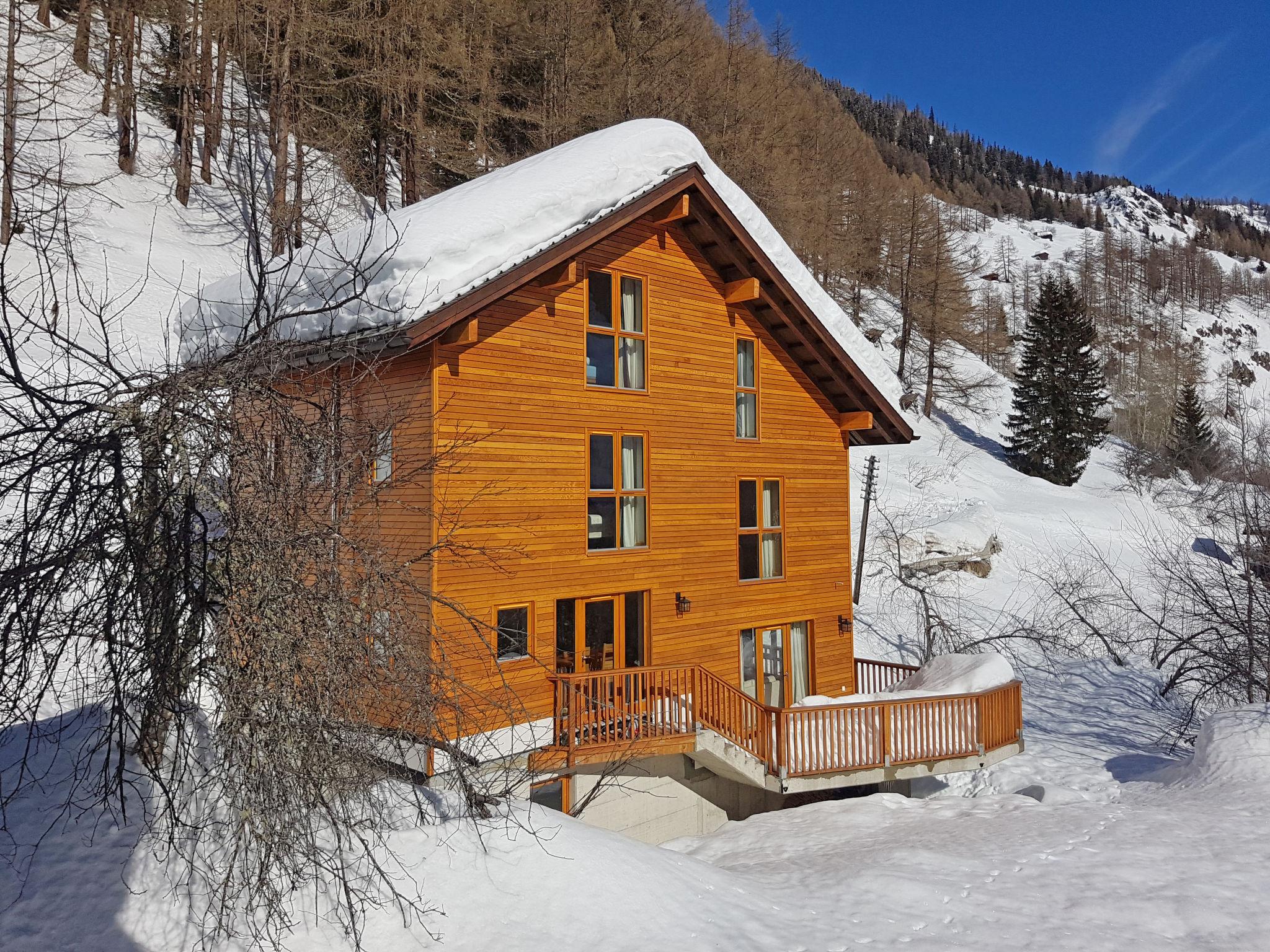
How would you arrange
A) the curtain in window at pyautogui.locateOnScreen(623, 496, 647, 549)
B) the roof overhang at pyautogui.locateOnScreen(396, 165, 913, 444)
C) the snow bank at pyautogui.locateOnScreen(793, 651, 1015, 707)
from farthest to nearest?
the snow bank at pyautogui.locateOnScreen(793, 651, 1015, 707), the curtain in window at pyautogui.locateOnScreen(623, 496, 647, 549), the roof overhang at pyautogui.locateOnScreen(396, 165, 913, 444)

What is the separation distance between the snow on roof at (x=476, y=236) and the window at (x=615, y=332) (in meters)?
1.34

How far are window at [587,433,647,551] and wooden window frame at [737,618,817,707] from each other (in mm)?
2797

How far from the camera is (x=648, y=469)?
40.5ft

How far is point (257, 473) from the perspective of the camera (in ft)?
18.3

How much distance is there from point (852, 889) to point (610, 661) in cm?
452

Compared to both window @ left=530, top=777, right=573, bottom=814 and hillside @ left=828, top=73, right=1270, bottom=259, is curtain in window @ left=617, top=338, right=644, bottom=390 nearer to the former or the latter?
window @ left=530, top=777, right=573, bottom=814

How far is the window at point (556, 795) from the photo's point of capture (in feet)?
36.6

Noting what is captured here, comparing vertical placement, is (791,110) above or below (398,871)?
above

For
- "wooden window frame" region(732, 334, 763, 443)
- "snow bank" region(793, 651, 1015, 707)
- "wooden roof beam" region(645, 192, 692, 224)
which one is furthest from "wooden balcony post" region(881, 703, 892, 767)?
"wooden roof beam" region(645, 192, 692, 224)

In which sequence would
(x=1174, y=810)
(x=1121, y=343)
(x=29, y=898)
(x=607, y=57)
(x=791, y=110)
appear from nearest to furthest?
(x=29, y=898)
(x=1174, y=810)
(x=607, y=57)
(x=791, y=110)
(x=1121, y=343)

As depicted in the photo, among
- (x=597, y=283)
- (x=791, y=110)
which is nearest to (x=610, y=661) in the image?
(x=597, y=283)

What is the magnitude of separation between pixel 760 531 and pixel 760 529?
1.8 inches

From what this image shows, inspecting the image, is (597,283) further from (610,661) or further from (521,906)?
(521,906)

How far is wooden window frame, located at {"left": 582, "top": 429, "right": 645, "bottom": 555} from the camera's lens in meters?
11.6
